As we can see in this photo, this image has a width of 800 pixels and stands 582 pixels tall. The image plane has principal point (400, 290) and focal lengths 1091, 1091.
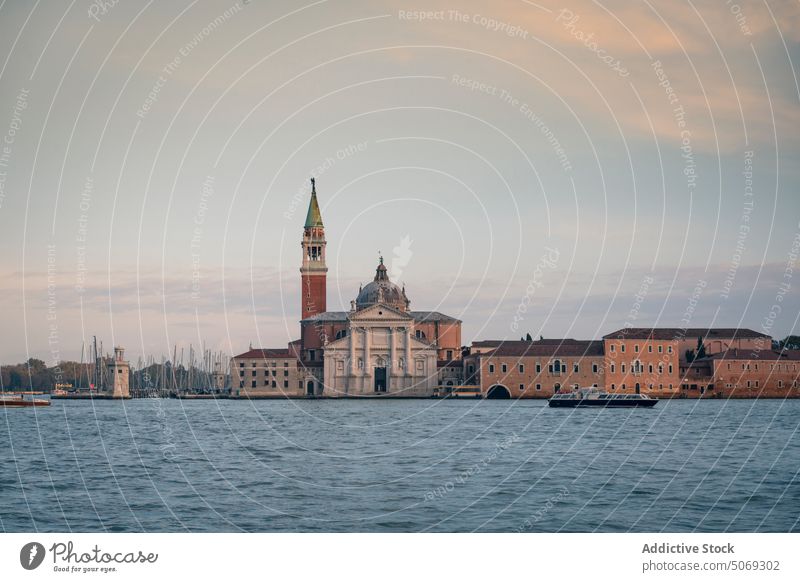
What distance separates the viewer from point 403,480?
27016 mm

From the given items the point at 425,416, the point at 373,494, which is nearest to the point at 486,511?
the point at 373,494

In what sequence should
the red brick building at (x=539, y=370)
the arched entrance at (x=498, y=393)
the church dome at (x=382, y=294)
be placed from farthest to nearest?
1. the church dome at (x=382, y=294)
2. the arched entrance at (x=498, y=393)
3. the red brick building at (x=539, y=370)

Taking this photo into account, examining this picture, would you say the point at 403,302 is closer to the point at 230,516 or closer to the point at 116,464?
the point at 116,464

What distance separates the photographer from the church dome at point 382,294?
10956cm

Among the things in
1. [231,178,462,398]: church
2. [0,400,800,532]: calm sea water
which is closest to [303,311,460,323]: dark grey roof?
[231,178,462,398]: church

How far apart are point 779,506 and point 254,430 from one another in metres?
30.7

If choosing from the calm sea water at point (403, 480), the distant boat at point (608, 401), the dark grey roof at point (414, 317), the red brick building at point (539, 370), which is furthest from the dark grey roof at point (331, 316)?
the calm sea water at point (403, 480)

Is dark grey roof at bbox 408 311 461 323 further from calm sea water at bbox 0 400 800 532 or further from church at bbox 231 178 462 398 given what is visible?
calm sea water at bbox 0 400 800 532

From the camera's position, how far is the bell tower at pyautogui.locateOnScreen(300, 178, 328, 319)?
111750 millimetres

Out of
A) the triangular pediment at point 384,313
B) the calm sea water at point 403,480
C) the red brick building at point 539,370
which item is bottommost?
the calm sea water at point 403,480

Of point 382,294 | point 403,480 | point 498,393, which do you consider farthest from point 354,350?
point 403,480
